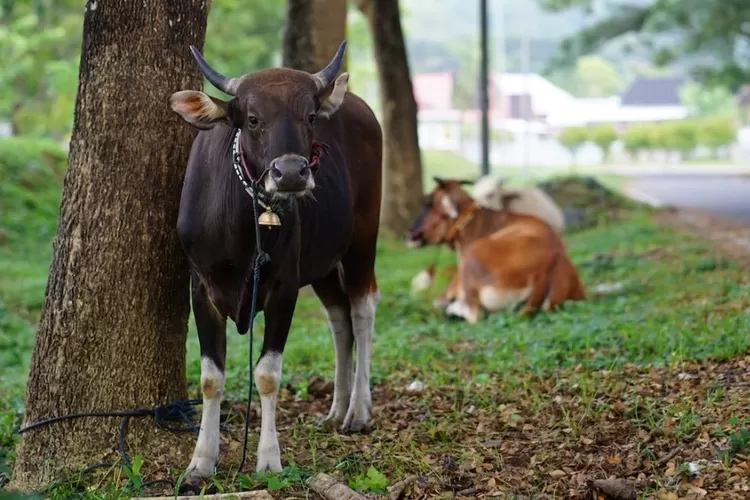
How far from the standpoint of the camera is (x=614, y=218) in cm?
2031

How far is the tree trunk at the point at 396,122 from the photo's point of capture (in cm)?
1794

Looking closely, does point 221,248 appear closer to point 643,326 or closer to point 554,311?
point 643,326

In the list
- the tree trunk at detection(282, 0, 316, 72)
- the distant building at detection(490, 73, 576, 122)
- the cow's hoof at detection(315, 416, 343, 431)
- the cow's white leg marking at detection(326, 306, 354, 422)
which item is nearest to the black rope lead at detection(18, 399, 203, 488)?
the cow's hoof at detection(315, 416, 343, 431)

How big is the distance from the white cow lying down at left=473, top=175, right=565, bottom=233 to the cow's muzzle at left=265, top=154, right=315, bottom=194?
297 inches

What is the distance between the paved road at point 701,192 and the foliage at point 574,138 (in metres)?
20.2

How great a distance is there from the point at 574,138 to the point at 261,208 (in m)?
59.3

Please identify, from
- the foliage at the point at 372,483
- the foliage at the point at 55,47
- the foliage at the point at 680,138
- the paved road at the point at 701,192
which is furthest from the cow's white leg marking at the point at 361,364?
the foliage at the point at 680,138

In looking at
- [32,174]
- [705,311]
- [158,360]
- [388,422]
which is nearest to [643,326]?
[705,311]

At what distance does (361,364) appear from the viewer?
6875mm

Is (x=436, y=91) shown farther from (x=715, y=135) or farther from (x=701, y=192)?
(x=701, y=192)

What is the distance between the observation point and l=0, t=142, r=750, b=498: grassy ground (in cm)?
542

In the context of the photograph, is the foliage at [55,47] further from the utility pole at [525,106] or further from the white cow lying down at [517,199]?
the white cow lying down at [517,199]

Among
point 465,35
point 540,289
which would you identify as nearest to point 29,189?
point 540,289

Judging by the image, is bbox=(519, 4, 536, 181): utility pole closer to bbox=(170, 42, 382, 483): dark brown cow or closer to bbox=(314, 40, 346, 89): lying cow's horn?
bbox=(170, 42, 382, 483): dark brown cow
